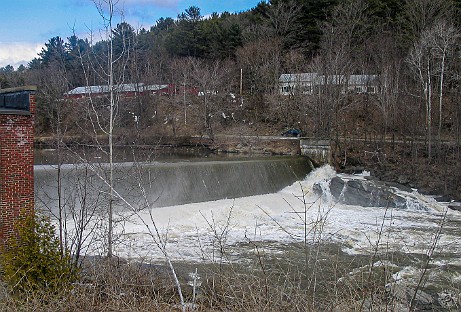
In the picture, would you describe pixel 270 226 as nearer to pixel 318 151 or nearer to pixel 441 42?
pixel 318 151

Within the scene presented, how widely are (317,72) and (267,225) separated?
16.9m

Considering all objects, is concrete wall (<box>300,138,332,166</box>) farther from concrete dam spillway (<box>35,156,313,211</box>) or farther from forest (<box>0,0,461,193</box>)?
concrete dam spillway (<box>35,156,313,211</box>)

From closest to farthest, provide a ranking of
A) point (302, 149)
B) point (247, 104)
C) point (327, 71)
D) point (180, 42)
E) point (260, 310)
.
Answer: point (260, 310) < point (302, 149) < point (327, 71) < point (247, 104) < point (180, 42)

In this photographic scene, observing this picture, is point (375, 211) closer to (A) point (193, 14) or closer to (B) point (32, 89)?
(B) point (32, 89)

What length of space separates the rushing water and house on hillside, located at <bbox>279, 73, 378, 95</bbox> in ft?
25.3

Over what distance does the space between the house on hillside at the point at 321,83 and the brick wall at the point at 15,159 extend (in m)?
21.8

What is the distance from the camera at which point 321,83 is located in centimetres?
2911

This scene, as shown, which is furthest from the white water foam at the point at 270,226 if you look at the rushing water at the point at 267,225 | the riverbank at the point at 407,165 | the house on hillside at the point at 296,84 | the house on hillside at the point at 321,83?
the house on hillside at the point at 296,84

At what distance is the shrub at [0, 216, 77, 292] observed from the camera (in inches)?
274

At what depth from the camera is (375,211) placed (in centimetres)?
1823

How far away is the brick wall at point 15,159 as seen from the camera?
848 centimetres

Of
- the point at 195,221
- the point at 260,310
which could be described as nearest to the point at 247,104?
the point at 195,221

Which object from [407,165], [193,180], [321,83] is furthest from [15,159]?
[321,83]

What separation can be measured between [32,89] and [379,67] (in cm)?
2755
